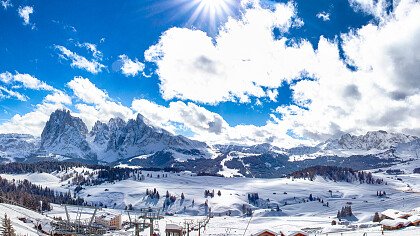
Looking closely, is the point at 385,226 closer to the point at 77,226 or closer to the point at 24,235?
the point at 24,235

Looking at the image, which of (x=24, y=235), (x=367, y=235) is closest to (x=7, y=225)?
(x=24, y=235)

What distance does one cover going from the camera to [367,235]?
3189 inches

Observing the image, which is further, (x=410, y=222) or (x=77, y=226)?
(x=410, y=222)

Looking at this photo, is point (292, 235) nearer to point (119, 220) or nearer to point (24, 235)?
point (24, 235)

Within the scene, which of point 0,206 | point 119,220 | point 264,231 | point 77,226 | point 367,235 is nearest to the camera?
point 77,226

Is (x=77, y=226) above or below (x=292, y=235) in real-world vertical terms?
above

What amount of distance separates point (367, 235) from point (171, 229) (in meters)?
38.2

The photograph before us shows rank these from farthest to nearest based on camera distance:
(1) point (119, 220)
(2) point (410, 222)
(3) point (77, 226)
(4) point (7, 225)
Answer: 1. (1) point (119, 220)
2. (2) point (410, 222)
3. (4) point (7, 225)
4. (3) point (77, 226)

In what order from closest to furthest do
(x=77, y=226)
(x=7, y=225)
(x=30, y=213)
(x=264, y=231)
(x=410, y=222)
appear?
(x=77, y=226) < (x=7, y=225) < (x=264, y=231) < (x=410, y=222) < (x=30, y=213)

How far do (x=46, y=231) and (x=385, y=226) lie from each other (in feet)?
280

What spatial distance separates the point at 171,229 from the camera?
2734 inches

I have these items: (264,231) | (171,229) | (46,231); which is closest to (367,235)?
(264,231)

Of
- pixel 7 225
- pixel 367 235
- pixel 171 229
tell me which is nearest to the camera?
pixel 7 225

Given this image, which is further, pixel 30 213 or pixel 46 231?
pixel 30 213
